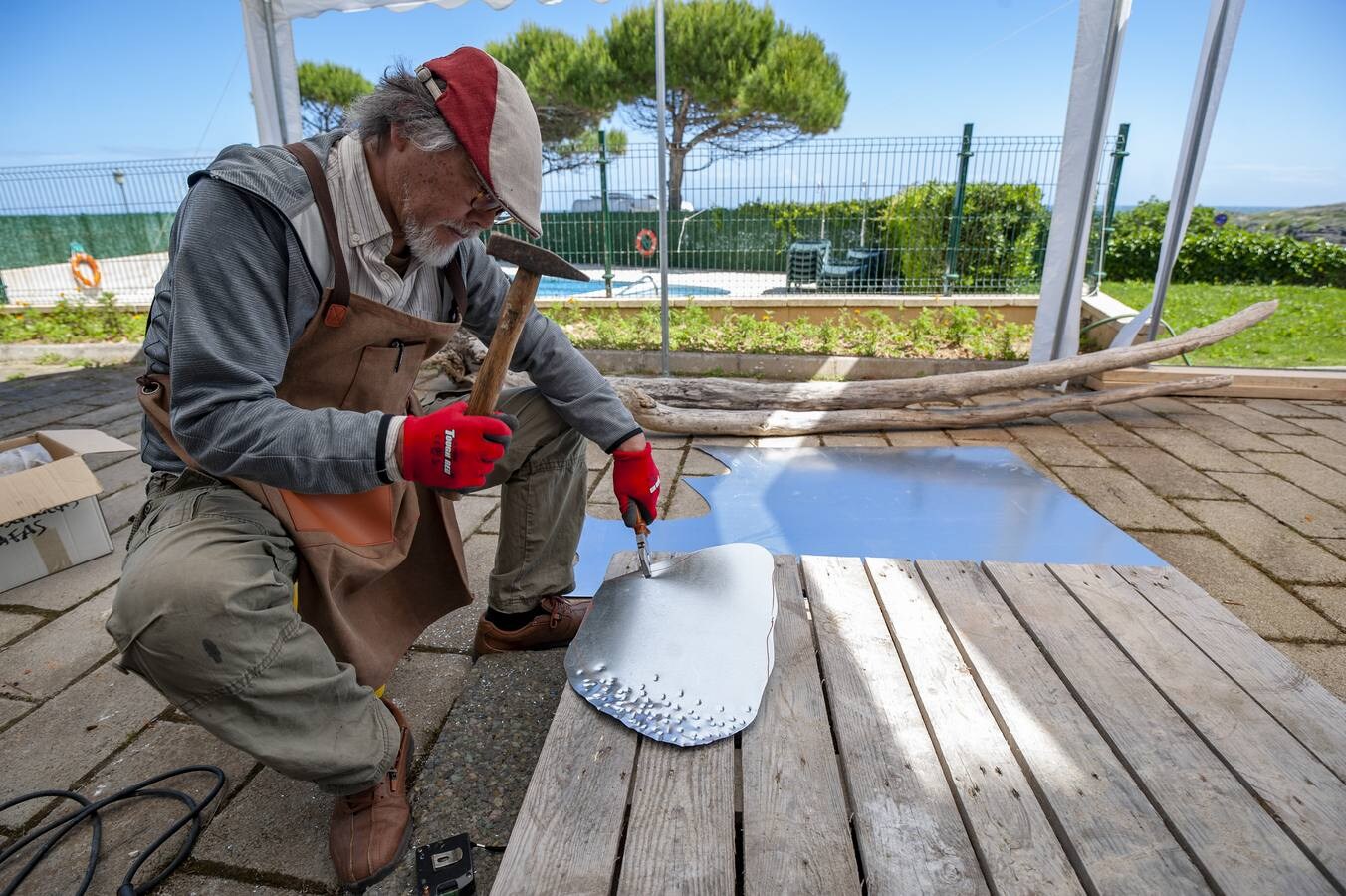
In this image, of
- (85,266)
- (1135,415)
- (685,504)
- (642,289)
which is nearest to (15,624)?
(685,504)

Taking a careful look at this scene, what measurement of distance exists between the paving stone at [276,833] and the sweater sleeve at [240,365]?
77 centimetres

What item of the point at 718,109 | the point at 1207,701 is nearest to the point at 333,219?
the point at 1207,701

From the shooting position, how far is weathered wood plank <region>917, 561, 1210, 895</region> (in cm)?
92

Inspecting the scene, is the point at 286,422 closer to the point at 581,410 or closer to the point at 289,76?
the point at 581,410

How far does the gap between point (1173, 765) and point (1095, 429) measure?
12.3 feet

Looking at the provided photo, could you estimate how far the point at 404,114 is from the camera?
4.42 feet

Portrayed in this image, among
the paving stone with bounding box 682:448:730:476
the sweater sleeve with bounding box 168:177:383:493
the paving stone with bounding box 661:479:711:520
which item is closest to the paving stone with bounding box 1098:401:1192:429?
the paving stone with bounding box 682:448:730:476

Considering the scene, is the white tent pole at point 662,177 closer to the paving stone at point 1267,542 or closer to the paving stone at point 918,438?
the paving stone at point 918,438

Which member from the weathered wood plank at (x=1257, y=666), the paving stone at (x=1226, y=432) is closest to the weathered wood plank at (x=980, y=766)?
the weathered wood plank at (x=1257, y=666)

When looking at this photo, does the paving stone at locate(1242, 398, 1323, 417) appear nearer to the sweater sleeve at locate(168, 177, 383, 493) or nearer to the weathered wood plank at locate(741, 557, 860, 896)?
the weathered wood plank at locate(741, 557, 860, 896)

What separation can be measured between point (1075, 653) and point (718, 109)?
2308cm

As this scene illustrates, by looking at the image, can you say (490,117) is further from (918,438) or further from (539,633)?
(918,438)

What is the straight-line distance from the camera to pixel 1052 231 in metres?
4.77

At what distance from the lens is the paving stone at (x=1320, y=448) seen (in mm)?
3723
